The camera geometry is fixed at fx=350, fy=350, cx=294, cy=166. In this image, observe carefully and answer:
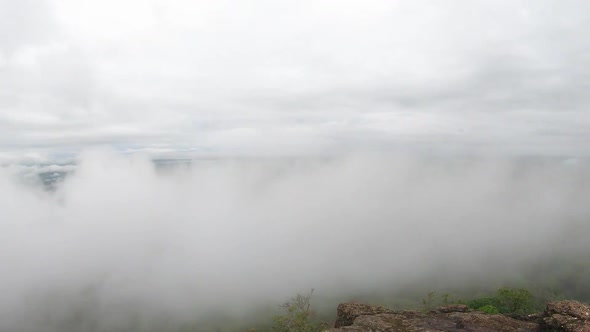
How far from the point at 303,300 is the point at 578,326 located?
226 feet

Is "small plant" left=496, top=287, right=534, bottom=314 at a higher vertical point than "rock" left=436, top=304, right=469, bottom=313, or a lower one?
lower

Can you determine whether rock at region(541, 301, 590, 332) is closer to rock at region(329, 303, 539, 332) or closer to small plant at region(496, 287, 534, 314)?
rock at region(329, 303, 539, 332)

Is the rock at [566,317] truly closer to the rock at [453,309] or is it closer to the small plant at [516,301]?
the rock at [453,309]

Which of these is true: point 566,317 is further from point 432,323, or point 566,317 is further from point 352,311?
point 352,311

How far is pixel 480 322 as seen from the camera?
4422 centimetres

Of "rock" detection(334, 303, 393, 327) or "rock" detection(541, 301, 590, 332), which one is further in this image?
"rock" detection(334, 303, 393, 327)

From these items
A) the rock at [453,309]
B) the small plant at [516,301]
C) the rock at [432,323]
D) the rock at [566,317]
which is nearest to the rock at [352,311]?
the rock at [432,323]

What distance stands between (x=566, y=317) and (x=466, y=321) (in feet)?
35.2

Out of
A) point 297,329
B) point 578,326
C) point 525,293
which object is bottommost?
point 525,293

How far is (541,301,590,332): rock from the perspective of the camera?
3706 cm

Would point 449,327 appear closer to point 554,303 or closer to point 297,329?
point 554,303

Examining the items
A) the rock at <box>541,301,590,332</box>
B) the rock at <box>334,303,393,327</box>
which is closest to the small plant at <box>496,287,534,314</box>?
the rock at <box>334,303,393,327</box>

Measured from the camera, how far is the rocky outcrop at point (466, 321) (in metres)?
38.7

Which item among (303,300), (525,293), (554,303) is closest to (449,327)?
(554,303)
